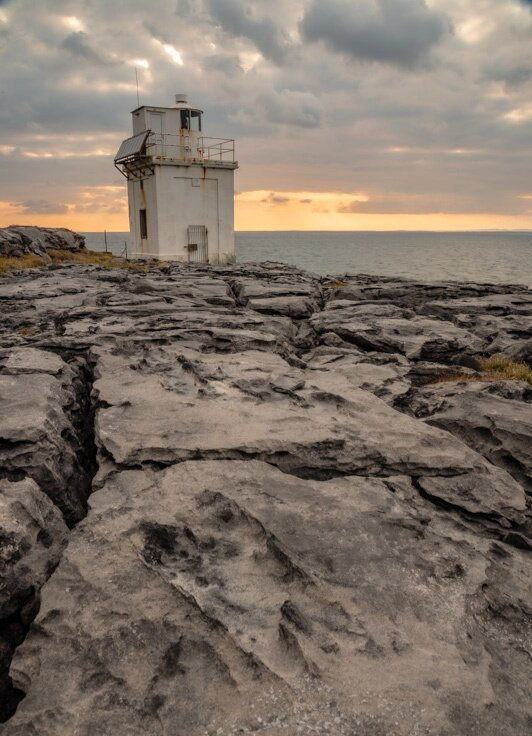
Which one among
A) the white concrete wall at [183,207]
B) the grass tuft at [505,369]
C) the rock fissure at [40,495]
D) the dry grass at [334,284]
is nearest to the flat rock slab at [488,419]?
the grass tuft at [505,369]

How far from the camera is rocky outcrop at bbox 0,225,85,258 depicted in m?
Result: 33.0

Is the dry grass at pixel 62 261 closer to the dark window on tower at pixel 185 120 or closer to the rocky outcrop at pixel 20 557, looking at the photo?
the dark window on tower at pixel 185 120

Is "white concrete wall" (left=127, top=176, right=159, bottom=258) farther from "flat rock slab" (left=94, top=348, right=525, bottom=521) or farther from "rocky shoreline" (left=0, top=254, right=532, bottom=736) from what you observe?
"flat rock slab" (left=94, top=348, right=525, bottom=521)

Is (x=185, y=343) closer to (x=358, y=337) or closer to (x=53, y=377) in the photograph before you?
(x=53, y=377)

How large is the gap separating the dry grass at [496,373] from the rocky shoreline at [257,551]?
6.23ft

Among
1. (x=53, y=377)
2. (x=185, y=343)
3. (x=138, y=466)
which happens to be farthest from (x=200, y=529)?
(x=185, y=343)

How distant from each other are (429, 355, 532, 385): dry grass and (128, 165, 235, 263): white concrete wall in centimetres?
3642

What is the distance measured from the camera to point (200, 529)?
4.83 m

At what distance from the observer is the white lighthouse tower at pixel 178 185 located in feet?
144

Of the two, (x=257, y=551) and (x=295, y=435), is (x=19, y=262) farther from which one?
(x=257, y=551)

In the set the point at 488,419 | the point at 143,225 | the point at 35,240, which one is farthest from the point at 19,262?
the point at 488,419

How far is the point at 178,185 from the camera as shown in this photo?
145 feet

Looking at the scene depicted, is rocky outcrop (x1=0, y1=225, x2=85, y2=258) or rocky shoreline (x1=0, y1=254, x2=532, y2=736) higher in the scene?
rocky outcrop (x1=0, y1=225, x2=85, y2=258)

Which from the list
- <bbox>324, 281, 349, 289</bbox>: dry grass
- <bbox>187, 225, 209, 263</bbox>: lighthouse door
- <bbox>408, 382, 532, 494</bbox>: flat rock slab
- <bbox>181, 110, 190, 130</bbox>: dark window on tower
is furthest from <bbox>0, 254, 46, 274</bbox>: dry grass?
<bbox>408, 382, 532, 494</bbox>: flat rock slab
